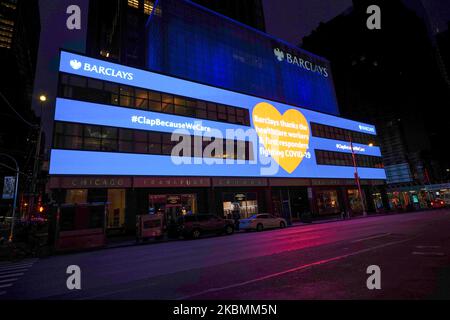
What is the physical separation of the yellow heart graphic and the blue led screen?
17.1 feet

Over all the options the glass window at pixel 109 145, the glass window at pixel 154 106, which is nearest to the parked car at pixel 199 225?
the glass window at pixel 109 145

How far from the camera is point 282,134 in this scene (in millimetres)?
32781

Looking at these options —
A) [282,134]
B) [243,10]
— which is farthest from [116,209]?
[243,10]

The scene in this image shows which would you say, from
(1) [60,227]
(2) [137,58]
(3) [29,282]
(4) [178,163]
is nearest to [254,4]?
(2) [137,58]

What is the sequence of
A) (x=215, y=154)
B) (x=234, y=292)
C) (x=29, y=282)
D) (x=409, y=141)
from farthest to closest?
(x=409, y=141) → (x=215, y=154) → (x=29, y=282) → (x=234, y=292)

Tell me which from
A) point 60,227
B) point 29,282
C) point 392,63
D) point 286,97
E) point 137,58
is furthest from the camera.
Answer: point 392,63

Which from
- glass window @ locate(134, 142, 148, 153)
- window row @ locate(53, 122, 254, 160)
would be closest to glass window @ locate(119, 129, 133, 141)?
window row @ locate(53, 122, 254, 160)

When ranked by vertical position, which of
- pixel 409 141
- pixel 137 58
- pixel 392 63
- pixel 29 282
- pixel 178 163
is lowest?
pixel 29 282

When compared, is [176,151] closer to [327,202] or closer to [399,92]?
[327,202]

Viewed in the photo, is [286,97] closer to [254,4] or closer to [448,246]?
[448,246]

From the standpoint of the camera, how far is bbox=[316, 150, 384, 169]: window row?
3681 cm

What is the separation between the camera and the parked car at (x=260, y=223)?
2214 cm

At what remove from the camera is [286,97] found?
145 ft
